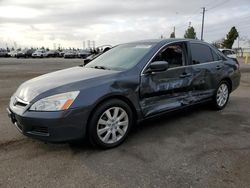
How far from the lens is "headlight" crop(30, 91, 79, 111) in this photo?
2908 millimetres

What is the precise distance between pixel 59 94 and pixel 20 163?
3.27 ft

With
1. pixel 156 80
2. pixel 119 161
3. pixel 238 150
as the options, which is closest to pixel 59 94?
pixel 119 161

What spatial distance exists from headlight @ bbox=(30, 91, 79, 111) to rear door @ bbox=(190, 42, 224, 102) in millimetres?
2479

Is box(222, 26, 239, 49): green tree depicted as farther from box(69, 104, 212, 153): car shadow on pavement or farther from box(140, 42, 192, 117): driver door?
box(140, 42, 192, 117): driver door

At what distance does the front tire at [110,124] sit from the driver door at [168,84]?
0.35 metres

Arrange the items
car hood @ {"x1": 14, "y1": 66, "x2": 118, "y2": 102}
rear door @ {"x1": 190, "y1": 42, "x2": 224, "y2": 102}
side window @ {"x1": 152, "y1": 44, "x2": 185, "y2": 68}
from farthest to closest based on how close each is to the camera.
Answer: rear door @ {"x1": 190, "y1": 42, "x2": 224, "y2": 102}
side window @ {"x1": 152, "y1": 44, "x2": 185, "y2": 68}
car hood @ {"x1": 14, "y1": 66, "x2": 118, "y2": 102}

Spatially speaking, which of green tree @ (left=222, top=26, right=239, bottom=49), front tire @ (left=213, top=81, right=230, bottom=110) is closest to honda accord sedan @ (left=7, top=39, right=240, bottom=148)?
front tire @ (left=213, top=81, right=230, bottom=110)

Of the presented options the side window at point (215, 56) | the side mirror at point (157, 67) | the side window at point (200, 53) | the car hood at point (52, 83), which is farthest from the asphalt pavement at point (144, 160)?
the side window at point (215, 56)

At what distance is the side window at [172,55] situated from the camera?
3957mm

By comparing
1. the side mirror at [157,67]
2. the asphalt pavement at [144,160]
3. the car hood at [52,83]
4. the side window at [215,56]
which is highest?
the side window at [215,56]

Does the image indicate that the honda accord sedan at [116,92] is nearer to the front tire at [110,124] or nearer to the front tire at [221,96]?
the front tire at [110,124]

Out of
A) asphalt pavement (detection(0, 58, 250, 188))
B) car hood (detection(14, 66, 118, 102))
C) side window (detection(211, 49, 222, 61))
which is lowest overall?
asphalt pavement (detection(0, 58, 250, 188))

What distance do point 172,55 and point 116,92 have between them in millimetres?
1460

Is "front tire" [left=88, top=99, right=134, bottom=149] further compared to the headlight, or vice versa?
"front tire" [left=88, top=99, right=134, bottom=149]
